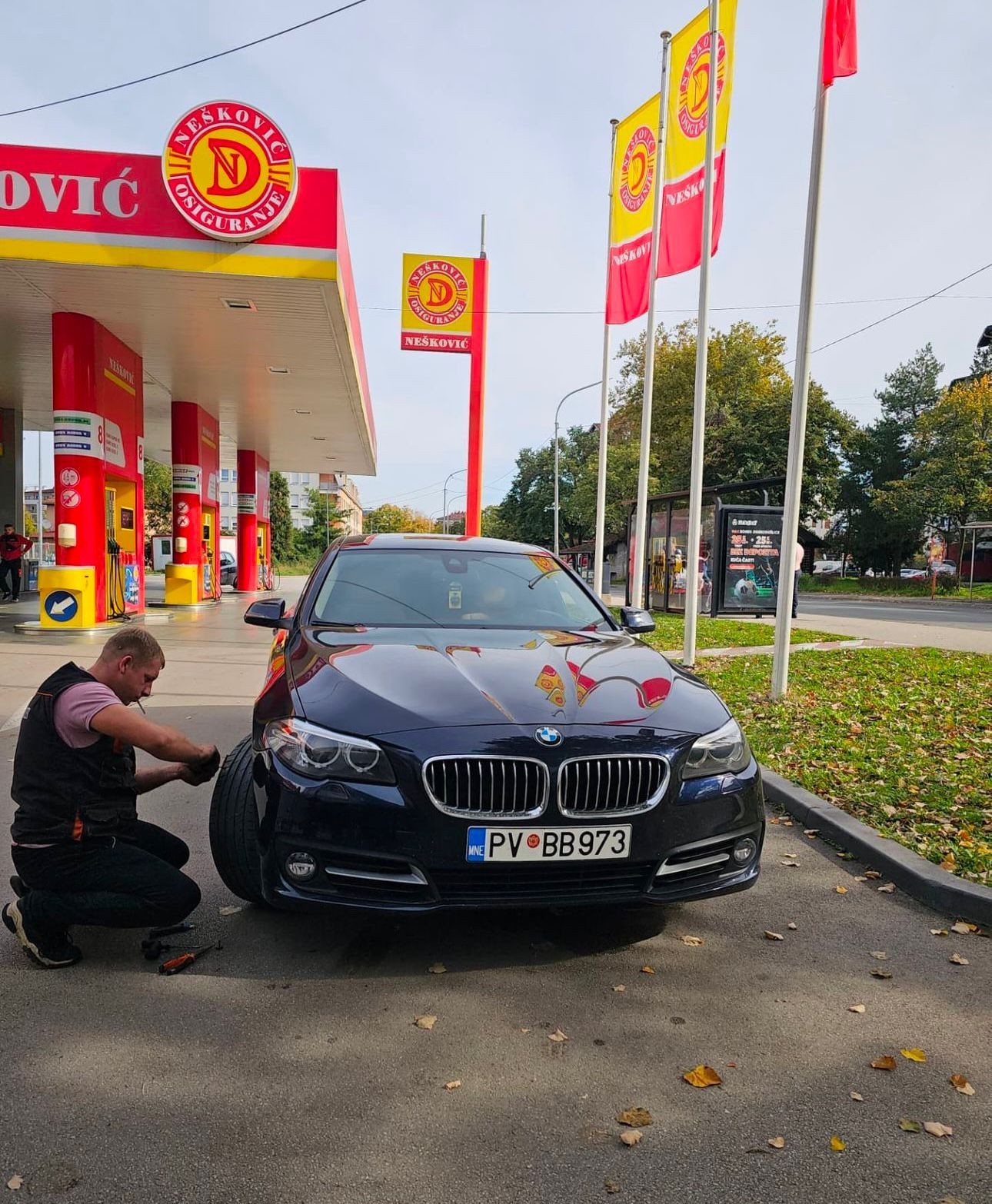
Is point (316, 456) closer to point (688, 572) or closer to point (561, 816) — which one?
point (688, 572)

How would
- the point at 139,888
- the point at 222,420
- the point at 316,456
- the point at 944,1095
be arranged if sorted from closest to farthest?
the point at 944,1095, the point at 139,888, the point at 222,420, the point at 316,456

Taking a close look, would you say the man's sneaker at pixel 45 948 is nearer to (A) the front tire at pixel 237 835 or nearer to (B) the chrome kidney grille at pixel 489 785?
(A) the front tire at pixel 237 835

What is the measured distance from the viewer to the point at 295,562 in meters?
85.1

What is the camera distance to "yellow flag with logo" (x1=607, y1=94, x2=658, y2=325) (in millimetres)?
13251

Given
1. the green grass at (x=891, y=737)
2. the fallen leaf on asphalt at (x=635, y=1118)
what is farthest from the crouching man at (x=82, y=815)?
the green grass at (x=891, y=737)

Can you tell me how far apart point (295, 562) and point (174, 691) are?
77719 mm

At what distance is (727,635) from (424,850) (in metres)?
11.7

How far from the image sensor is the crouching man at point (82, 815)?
3.12m

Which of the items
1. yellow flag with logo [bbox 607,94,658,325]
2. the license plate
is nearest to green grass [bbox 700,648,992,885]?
the license plate

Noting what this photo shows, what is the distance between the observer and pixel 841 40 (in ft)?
26.2

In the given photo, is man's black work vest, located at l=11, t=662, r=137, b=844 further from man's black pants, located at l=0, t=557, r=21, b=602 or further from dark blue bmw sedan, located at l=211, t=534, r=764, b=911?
man's black pants, located at l=0, t=557, r=21, b=602

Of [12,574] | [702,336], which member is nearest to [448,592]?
[702,336]

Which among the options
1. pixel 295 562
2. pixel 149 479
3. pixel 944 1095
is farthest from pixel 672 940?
pixel 295 562

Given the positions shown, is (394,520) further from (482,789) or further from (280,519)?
(482,789)
